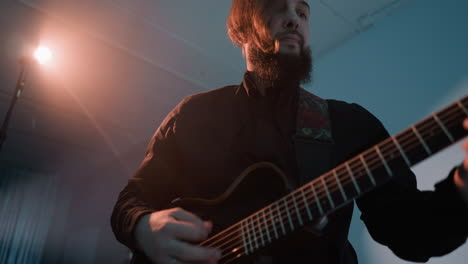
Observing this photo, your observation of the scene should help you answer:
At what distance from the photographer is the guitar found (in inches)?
27.3

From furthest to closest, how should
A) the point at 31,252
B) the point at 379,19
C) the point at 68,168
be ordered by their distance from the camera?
the point at 68,168, the point at 31,252, the point at 379,19

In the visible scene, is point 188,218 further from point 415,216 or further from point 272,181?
point 415,216

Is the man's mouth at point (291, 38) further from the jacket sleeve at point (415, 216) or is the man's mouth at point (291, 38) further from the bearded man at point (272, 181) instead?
the jacket sleeve at point (415, 216)

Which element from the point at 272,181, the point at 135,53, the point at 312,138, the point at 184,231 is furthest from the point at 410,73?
the point at 135,53

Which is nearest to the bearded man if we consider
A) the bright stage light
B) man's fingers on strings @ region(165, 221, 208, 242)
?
man's fingers on strings @ region(165, 221, 208, 242)

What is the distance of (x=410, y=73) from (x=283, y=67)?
5.83ft

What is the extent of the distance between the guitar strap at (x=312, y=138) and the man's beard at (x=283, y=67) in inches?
3.3

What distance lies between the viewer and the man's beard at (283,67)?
1.35 metres

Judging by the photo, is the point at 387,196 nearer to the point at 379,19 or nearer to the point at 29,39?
the point at 379,19

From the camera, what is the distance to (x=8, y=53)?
11.4 ft

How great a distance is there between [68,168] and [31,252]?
144cm

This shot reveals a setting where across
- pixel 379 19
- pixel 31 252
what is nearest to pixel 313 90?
pixel 379 19

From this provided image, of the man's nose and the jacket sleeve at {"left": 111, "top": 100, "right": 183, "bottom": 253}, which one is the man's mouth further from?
the jacket sleeve at {"left": 111, "top": 100, "right": 183, "bottom": 253}

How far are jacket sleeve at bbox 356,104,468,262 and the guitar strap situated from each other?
190mm
